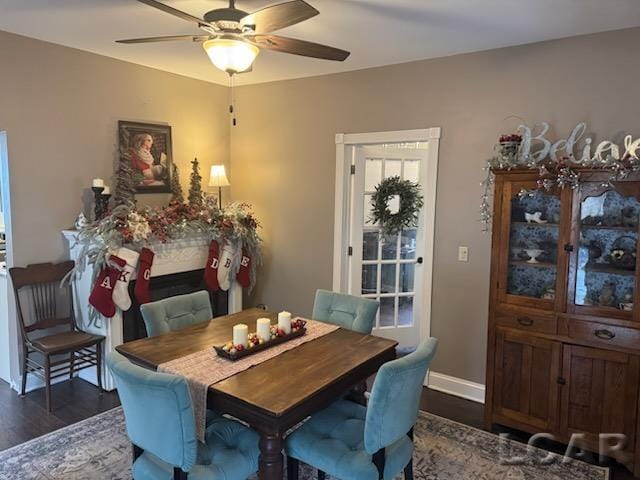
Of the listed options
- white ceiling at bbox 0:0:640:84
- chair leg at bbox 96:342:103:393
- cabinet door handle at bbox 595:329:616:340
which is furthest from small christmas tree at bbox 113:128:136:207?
cabinet door handle at bbox 595:329:616:340

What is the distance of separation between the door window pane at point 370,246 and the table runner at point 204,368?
6.67ft

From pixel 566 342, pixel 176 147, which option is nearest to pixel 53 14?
pixel 176 147

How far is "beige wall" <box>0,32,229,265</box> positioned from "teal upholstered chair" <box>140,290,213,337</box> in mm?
1409

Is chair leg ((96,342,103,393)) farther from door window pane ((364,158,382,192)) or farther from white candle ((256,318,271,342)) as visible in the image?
door window pane ((364,158,382,192))

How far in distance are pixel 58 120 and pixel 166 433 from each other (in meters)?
2.90

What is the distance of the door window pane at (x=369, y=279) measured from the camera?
4488mm

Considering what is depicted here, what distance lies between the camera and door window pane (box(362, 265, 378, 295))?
4.49 metres

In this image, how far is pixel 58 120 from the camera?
3.67m

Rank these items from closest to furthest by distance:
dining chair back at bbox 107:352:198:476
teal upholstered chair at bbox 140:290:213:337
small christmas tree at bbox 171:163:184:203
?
dining chair back at bbox 107:352:198:476 → teal upholstered chair at bbox 140:290:213:337 → small christmas tree at bbox 171:163:184:203

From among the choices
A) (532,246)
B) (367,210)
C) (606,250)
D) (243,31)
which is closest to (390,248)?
(367,210)

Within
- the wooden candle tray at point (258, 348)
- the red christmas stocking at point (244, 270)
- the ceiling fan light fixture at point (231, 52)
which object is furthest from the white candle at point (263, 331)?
the red christmas stocking at point (244, 270)

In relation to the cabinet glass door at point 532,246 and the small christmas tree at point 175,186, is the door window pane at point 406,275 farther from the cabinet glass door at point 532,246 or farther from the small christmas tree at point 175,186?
the small christmas tree at point 175,186

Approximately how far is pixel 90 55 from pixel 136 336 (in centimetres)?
230

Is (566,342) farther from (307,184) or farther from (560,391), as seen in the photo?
(307,184)
